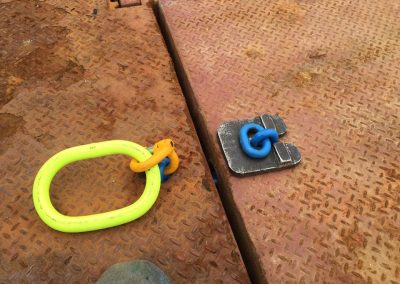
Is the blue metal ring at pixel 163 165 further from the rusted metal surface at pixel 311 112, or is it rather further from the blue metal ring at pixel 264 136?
the blue metal ring at pixel 264 136

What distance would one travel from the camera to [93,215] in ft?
3.33

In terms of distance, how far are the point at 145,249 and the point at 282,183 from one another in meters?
0.46

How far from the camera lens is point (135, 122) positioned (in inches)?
50.6

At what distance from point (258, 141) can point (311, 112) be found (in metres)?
0.28

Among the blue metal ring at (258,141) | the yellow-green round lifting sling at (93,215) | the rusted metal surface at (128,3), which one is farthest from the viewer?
the rusted metal surface at (128,3)

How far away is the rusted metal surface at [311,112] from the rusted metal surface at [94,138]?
10 centimetres

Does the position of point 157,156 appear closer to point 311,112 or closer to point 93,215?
point 93,215

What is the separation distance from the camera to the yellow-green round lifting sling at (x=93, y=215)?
3.30ft

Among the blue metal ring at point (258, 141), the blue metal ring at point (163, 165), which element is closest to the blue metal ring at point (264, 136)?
the blue metal ring at point (258, 141)

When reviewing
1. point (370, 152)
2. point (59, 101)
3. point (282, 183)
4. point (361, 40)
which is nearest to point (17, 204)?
point (59, 101)

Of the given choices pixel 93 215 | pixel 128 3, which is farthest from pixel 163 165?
pixel 128 3

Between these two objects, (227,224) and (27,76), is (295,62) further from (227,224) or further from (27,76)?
(27,76)

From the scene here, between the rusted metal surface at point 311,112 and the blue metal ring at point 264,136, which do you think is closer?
the rusted metal surface at point 311,112

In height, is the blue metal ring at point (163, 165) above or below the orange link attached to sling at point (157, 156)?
below
